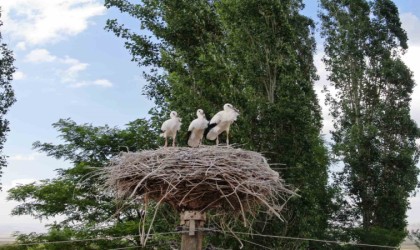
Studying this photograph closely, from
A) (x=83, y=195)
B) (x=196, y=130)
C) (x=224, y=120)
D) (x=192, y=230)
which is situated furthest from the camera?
(x=83, y=195)

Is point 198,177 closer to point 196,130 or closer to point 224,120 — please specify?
point 196,130

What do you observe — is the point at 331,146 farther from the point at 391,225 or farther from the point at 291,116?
the point at 291,116

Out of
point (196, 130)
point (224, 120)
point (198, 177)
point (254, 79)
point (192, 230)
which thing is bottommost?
point (192, 230)

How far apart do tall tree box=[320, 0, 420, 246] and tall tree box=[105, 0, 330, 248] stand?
5.52 metres

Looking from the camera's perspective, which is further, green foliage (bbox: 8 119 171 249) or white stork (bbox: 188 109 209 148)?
green foliage (bbox: 8 119 171 249)

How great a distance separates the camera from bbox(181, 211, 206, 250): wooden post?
18.5ft

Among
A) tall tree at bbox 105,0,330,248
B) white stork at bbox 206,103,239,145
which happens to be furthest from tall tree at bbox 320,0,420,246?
white stork at bbox 206,103,239,145

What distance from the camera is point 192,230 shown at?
18.5 feet

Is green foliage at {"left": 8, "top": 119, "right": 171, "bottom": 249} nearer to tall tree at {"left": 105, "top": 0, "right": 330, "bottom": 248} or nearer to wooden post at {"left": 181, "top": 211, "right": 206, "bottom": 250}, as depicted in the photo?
tall tree at {"left": 105, "top": 0, "right": 330, "bottom": 248}

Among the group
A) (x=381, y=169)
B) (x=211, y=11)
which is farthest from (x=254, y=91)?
(x=381, y=169)

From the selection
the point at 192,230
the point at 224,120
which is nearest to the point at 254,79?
the point at 224,120

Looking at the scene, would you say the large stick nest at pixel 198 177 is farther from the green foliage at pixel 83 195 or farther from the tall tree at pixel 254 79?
the green foliage at pixel 83 195

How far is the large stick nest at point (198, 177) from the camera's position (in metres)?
5.20

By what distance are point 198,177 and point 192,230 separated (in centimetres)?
72
